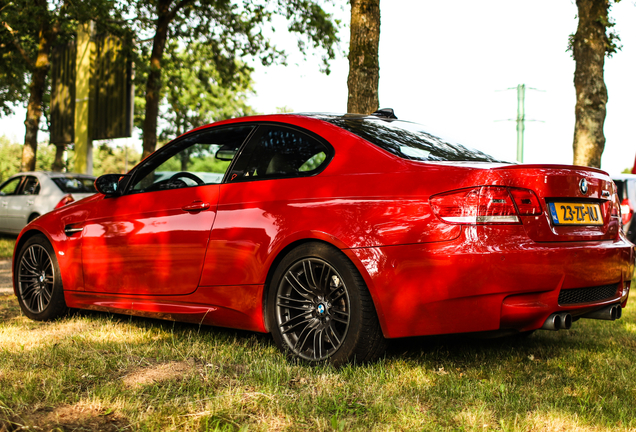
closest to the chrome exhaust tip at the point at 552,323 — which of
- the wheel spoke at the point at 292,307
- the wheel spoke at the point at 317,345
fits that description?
the wheel spoke at the point at 317,345

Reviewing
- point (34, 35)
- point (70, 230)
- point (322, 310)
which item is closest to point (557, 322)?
point (322, 310)

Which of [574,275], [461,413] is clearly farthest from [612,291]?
[461,413]

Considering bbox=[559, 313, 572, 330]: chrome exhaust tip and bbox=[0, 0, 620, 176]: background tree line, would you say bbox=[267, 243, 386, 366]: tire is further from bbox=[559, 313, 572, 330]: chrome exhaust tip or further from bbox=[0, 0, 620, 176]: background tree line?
bbox=[0, 0, 620, 176]: background tree line

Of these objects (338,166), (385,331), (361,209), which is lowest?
(385,331)

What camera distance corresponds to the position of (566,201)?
11.3ft

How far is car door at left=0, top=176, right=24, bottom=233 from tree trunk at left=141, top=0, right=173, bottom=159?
11.5ft

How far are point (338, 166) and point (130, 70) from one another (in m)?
17.7

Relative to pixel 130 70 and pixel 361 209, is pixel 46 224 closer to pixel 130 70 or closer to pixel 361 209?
pixel 361 209

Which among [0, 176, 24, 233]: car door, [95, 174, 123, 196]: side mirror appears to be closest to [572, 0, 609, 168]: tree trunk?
[95, 174, 123, 196]: side mirror

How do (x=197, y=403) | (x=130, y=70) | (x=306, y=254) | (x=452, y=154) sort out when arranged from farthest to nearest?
(x=130, y=70) < (x=452, y=154) < (x=306, y=254) < (x=197, y=403)

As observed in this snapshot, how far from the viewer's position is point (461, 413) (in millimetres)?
2877

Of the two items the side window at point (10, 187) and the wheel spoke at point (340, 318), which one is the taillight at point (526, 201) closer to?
the wheel spoke at point (340, 318)

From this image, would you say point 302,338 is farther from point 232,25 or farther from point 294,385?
point 232,25

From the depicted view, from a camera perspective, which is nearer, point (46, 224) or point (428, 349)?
→ point (428, 349)
